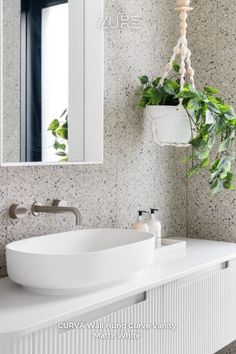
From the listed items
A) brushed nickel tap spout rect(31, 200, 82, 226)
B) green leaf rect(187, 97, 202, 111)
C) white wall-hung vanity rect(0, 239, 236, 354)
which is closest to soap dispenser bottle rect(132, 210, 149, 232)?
white wall-hung vanity rect(0, 239, 236, 354)

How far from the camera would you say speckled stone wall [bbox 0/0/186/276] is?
2049 millimetres

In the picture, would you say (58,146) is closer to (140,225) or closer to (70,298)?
(140,225)

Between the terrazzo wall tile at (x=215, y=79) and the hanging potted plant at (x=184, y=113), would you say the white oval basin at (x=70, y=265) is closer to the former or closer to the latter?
the hanging potted plant at (x=184, y=113)

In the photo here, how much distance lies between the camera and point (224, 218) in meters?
2.82

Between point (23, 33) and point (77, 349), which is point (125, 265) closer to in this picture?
point (77, 349)

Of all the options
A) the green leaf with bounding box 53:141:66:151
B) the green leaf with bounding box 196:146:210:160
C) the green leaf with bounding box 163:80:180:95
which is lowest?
the green leaf with bounding box 196:146:210:160

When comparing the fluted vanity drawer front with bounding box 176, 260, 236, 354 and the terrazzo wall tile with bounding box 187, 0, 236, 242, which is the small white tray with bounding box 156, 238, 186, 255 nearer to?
the fluted vanity drawer front with bounding box 176, 260, 236, 354

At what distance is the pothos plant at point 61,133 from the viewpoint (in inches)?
84.3

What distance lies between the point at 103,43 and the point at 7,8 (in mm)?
551

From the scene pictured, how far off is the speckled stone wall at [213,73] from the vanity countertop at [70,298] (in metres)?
0.54

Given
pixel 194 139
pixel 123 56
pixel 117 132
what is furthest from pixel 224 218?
pixel 123 56

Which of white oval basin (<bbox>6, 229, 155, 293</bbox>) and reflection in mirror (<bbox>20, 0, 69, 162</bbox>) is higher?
reflection in mirror (<bbox>20, 0, 69, 162</bbox>)

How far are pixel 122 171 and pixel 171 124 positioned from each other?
1.03 feet

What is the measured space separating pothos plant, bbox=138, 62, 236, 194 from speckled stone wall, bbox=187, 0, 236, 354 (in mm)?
274
